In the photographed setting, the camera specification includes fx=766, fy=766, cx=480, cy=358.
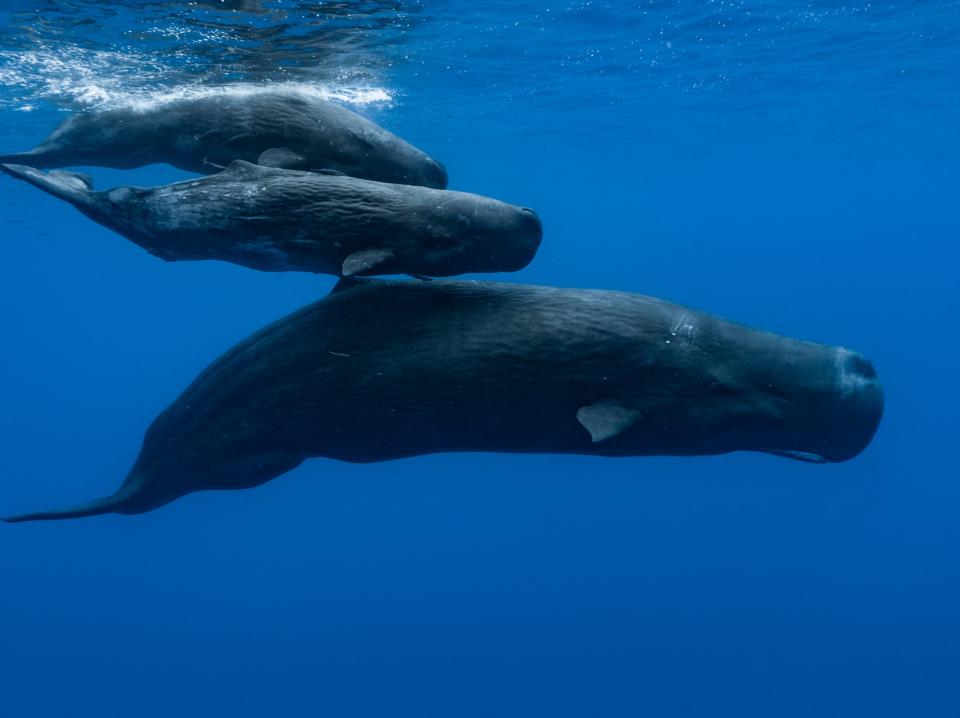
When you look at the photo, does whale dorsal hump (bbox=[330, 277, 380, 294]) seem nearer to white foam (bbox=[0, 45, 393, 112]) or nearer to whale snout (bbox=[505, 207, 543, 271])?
whale snout (bbox=[505, 207, 543, 271])

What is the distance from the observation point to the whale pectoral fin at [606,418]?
5.55m

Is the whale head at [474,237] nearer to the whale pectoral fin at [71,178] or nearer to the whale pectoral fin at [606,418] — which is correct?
the whale pectoral fin at [606,418]

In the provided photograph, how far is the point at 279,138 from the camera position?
291 inches

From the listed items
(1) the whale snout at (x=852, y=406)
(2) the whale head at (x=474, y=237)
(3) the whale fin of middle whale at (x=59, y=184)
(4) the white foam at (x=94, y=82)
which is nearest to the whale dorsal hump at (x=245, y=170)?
(3) the whale fin of middle whale at (x=59, y=184)

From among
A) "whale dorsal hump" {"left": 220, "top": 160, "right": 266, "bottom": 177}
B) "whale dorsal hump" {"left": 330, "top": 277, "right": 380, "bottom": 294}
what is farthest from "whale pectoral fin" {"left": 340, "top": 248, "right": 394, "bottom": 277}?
"whale dorsal hump" {"left": 220, "top": 160, "right": 266, "bottom": 177}

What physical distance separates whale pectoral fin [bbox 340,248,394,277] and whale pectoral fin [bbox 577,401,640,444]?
6.14 feet

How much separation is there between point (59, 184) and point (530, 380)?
449cm

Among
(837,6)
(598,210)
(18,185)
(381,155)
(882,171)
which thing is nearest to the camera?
(381,155)

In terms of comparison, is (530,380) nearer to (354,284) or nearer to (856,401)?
(354,284)

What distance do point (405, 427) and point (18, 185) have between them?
33.5 meters

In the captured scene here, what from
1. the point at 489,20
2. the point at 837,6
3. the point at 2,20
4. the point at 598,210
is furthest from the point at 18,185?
the point at 598,210

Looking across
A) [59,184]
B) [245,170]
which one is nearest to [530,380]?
[245,170]

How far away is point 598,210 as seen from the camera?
91.2m

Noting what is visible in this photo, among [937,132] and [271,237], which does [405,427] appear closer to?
[271,237]
